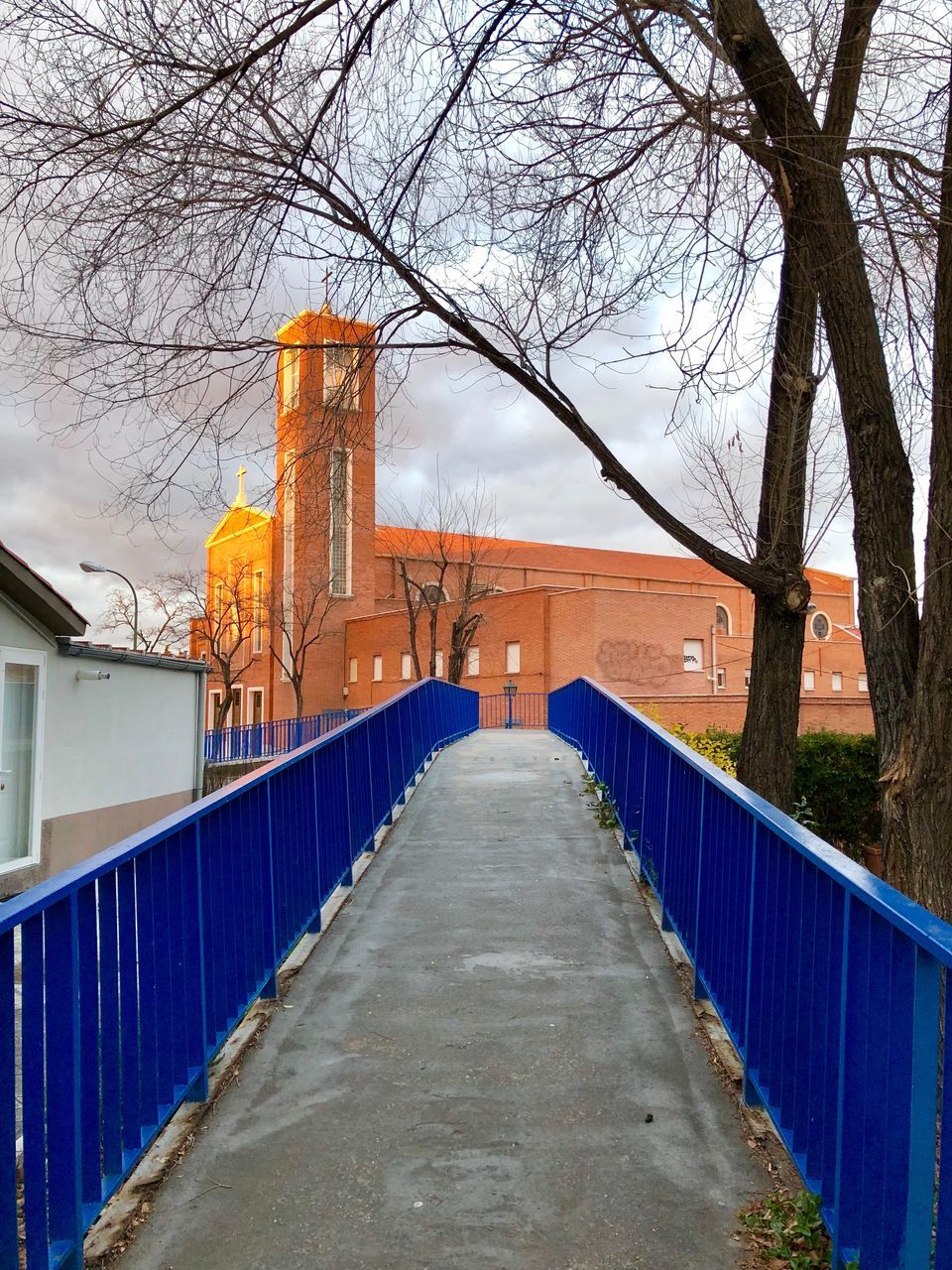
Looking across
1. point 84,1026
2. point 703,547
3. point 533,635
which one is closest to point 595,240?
point 703,547

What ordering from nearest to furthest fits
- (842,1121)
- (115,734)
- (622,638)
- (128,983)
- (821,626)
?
(842,1121)
(128,983)
(115,734)
(622,638)
(821,626)

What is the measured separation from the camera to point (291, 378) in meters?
8.21

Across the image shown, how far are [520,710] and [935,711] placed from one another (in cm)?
3559

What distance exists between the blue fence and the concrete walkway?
359mm

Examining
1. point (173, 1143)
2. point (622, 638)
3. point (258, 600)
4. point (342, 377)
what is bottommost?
point (173, 1143)

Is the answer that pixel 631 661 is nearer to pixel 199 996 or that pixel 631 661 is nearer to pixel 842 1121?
pixel 199 996

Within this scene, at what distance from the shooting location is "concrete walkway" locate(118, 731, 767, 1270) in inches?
112

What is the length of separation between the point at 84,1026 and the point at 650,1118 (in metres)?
2.07

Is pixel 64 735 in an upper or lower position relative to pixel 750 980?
upper

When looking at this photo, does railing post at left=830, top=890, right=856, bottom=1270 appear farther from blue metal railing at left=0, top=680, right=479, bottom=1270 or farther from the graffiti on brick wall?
the graffiti on brick wall

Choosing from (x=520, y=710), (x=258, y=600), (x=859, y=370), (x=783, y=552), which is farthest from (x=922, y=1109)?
(x=258, y=600)

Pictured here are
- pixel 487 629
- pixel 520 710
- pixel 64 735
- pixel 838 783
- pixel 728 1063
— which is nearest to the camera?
pixel 728 1063

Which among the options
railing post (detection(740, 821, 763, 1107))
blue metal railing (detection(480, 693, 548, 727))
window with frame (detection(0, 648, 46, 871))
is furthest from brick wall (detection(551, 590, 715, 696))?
railing post (detection(740, 821, 763, 1107))

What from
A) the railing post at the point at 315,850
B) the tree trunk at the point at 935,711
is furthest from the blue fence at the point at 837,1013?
the railing post at the point at 315,850
